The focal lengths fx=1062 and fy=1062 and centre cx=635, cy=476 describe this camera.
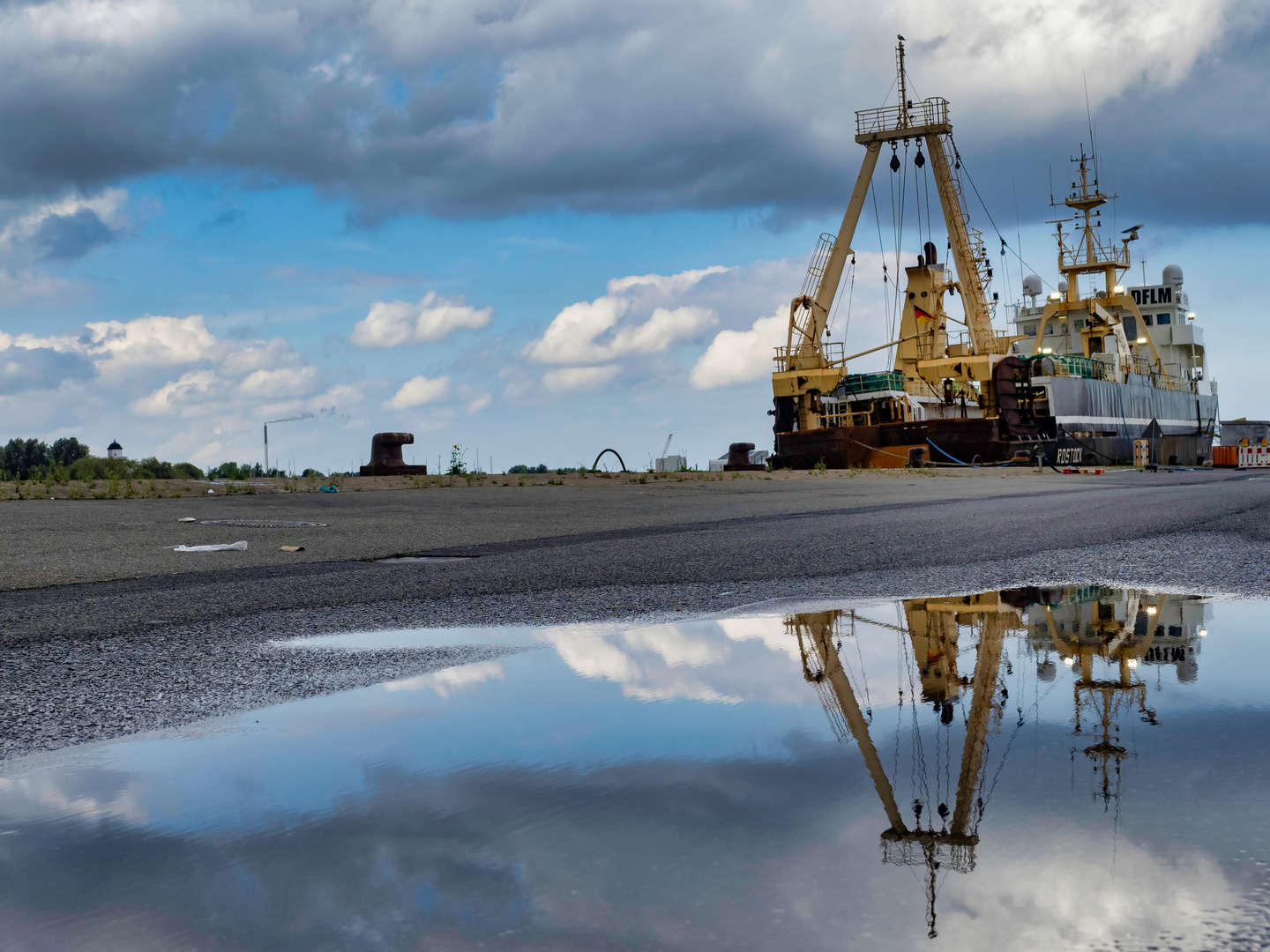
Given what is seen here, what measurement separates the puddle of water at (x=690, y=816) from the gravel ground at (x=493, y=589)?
49cm

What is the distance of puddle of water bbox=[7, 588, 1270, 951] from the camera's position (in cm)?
144

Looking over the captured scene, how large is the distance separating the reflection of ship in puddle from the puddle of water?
0.01 meters

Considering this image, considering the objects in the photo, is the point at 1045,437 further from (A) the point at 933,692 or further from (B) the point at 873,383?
(A) the point at 933,692

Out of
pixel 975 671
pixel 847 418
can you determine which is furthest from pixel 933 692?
pixel 847 418

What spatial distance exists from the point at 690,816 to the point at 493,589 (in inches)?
148

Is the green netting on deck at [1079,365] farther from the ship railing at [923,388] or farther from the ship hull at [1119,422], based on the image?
the ship railing at [923,388]

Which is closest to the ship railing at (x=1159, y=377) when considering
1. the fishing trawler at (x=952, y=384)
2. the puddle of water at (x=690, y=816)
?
the fishing trawler at (x=952, y=384)

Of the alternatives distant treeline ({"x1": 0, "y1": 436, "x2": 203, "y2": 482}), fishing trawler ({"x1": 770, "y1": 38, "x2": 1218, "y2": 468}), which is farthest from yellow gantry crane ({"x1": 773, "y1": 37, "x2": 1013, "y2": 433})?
distant treeline ({"x1": 0, "y1": 436, "x2": 203, "y2": 482})

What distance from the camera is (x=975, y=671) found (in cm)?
300

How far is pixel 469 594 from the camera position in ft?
17.4

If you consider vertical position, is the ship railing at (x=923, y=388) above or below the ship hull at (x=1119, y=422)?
above

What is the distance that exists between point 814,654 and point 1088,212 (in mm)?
54081

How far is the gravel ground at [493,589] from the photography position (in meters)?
3.23

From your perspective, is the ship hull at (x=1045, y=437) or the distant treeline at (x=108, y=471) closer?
the distant treeline at (x=108, y=471)
